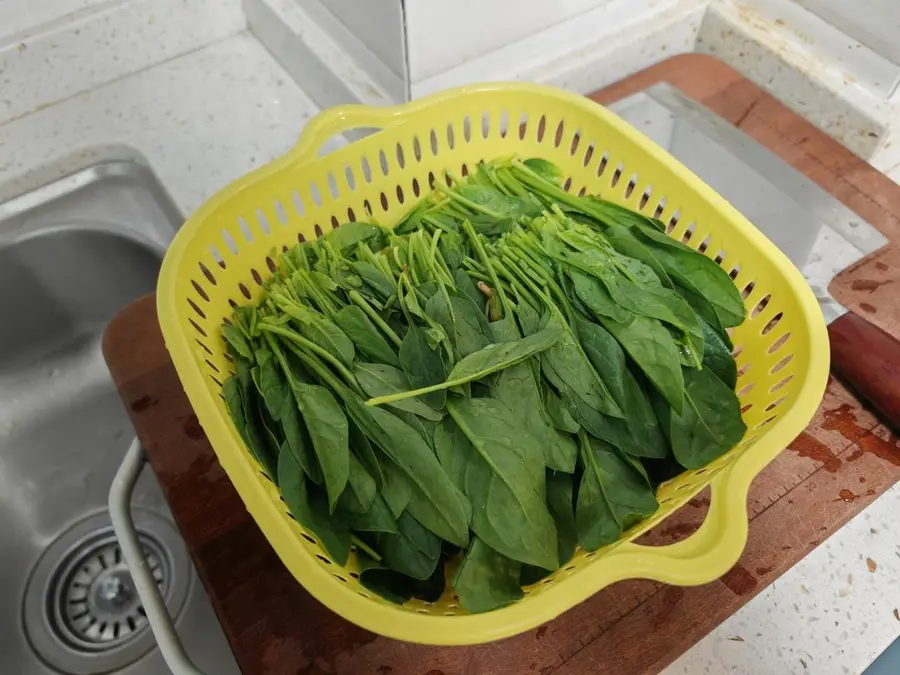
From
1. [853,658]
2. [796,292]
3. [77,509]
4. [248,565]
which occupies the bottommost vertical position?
[77,509]

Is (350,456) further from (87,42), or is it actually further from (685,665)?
(87,42)

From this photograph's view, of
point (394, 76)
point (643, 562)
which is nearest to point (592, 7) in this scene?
point (394, 76)

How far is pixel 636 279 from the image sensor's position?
630 millimetres

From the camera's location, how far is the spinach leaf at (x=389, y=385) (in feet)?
1.80

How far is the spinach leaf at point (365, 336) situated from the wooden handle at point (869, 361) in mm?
428

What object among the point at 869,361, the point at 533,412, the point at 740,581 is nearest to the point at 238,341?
the point at 533,412

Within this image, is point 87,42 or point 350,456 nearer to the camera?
point 350,456

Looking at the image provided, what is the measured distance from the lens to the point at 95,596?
0.93 m

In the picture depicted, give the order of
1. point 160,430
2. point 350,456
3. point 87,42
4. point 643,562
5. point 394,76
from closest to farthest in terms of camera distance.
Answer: point 643,562, point 350,456, point 160,430, point 394,76, point 87,42

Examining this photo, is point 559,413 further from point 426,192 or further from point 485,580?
point 426,192

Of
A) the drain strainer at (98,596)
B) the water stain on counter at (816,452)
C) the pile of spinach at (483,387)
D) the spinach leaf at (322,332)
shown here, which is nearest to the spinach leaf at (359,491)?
the pile of spinach at (483,387)

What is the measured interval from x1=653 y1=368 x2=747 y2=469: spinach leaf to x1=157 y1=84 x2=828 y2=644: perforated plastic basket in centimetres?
1

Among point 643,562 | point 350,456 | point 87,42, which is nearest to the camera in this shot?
point 643,562

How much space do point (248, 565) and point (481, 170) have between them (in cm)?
45
